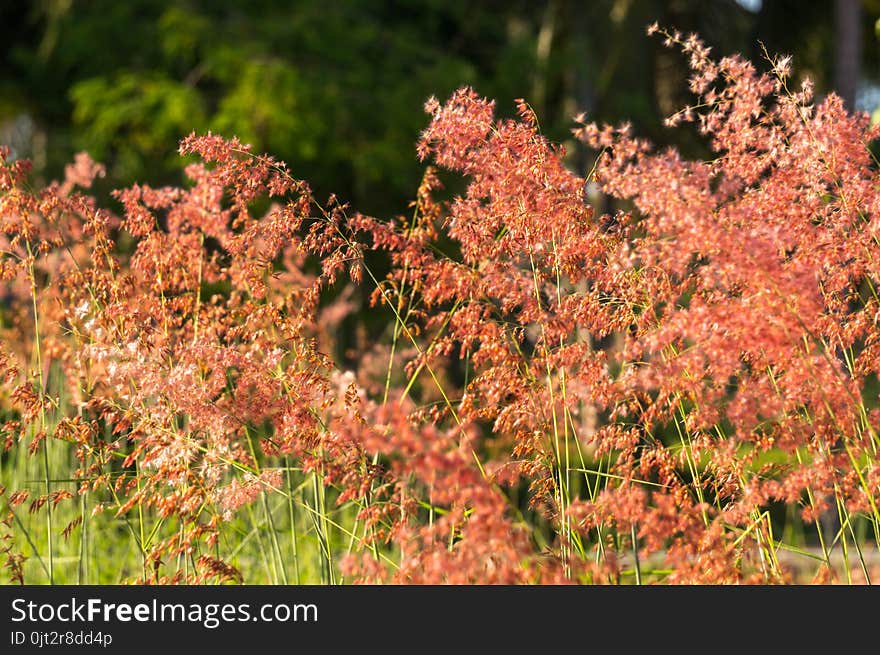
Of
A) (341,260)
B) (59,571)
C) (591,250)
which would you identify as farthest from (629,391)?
(59,571)

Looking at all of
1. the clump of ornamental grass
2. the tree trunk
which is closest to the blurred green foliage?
the tree trunk

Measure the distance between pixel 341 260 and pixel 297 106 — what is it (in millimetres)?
10443

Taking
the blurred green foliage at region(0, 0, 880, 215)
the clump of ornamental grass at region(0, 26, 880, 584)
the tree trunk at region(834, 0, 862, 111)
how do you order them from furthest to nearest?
the tree trunk at region(834, 0, 862, 111), the blurred green foliage at region(0, 0, 880, 215), the clump of ornamental grass at region(0, 26, 880, 584)

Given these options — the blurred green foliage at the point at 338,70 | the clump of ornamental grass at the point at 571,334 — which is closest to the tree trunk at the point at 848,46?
the blurred green foliage at the point at 338,70

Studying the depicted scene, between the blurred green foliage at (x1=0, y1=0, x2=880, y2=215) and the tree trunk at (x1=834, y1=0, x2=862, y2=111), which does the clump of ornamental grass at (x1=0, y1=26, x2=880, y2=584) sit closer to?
the blurred green foliage at (x1=0, y1=0, x2=880, y2=215)

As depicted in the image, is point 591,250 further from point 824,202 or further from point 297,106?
point 297,106

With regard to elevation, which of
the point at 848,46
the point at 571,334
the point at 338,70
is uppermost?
the point at 848,46

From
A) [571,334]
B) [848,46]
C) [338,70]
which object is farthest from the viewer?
[848,46]

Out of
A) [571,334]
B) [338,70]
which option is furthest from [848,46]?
[571,334]

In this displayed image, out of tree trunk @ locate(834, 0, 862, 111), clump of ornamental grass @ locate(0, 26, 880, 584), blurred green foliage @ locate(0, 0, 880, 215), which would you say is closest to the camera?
clump of ornamental grass @ locate(0, 26, 880, 584)

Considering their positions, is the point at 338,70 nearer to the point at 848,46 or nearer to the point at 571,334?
the point at 848,46

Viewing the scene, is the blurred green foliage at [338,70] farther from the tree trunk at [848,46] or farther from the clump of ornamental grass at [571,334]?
the clump of ornamental grass at [571,334]

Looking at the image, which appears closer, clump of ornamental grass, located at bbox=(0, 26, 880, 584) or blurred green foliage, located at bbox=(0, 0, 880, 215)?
clump of ornamental grass, located at bbox=(0, 26, 880, 584)

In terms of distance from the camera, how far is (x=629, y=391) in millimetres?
2529
